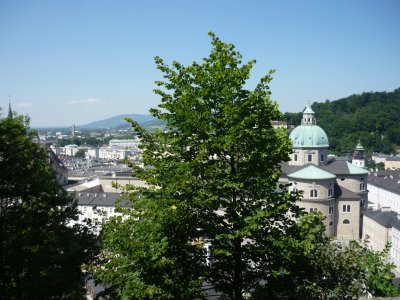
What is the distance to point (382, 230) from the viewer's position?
2019 inches

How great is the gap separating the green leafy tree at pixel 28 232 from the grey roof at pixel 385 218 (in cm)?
4415

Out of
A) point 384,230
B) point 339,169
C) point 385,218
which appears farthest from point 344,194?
point 384,230

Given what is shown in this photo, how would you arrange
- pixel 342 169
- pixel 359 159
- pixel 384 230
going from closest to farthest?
pixel 384 230, pixel 342 169, pixel 359 159

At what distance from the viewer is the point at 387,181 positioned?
8400cm

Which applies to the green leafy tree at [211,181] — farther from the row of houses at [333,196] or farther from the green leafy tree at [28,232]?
the row of houses at [333,196]

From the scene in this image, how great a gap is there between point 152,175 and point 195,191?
1449 millimetres

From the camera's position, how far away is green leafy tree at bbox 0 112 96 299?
13.0m

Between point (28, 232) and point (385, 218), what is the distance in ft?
160

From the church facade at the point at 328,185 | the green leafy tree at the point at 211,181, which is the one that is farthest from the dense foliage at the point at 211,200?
the church facade at the point at 328,185

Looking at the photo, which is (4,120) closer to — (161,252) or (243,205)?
(161,252)

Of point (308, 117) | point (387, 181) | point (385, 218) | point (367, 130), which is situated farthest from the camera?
point (367, 130)

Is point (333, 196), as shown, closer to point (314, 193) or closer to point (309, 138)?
point (314, 193)

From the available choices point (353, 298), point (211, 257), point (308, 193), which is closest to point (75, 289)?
point (211, 257)

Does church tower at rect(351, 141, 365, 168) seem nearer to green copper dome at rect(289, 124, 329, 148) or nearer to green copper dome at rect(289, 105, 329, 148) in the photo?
green copper dome at rect(289, 105, 329, 148)
